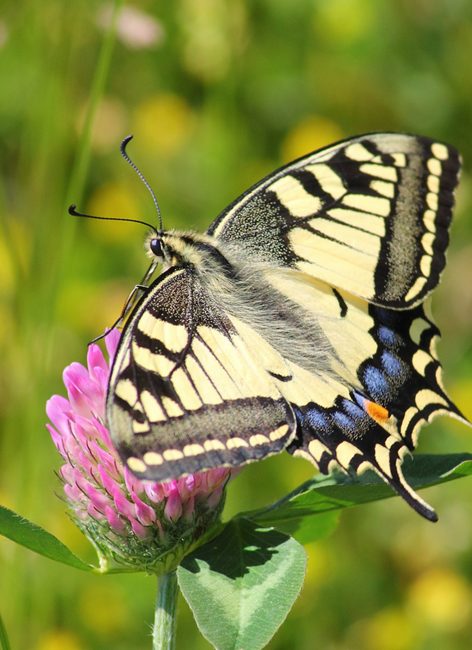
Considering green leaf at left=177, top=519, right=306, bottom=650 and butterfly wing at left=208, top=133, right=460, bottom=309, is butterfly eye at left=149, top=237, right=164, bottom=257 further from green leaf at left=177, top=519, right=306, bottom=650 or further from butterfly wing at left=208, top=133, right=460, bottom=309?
green leaf at left=177, top=519, right=306, bottom=650

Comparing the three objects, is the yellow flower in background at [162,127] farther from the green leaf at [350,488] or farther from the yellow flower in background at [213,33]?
the green leaf at [350,488]

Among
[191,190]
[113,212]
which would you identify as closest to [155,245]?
[191,190]

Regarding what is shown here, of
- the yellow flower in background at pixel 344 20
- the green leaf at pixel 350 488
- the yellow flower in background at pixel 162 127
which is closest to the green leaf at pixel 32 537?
the green leaf at pixel 350 488

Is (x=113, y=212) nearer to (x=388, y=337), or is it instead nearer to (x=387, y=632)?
(x=387, y=632)

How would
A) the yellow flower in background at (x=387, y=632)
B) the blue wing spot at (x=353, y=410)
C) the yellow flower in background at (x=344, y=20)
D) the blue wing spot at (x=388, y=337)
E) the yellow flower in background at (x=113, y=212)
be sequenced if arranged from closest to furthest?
the blue wing spot at (x=353, y=410) < the blue wing spot at (x=388, y=337) < the yellow flower in background at (x=387, y=632) < the yellow flower in background at (x=113, y=212) < the yellow flower in background at (x=344, y=20)

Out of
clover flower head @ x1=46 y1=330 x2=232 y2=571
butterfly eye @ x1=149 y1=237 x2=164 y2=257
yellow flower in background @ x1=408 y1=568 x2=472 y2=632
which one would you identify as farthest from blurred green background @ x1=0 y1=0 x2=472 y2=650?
clover flower head @ x1=46 y1=330 x2=232 y2=571

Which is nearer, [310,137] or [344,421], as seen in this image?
[344,421]

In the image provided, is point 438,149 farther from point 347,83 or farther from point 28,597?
point 347,83
